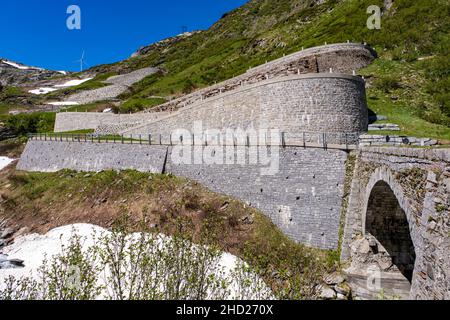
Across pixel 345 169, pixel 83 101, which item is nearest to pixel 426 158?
pixel 345 169

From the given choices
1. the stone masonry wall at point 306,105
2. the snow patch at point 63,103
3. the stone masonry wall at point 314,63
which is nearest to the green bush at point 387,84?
the stone masonry wall at point 314,63

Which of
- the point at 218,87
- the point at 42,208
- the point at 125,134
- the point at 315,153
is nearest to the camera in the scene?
the point at 315,153

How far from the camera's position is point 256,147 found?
21.4 m

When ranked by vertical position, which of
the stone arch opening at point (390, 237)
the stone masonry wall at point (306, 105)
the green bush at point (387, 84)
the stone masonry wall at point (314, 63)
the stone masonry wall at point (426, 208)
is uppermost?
the stone masonry wall at point (314, 63)

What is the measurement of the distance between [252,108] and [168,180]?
9716mm

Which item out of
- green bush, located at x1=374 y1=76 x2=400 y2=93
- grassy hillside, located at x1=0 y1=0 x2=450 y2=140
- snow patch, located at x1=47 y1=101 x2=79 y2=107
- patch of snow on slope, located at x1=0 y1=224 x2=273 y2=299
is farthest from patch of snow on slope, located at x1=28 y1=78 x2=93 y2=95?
green bush, located at x1=374 y1=76 x2=400 y2=93

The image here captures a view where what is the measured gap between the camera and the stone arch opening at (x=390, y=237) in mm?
14898

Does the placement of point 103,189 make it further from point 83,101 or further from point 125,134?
point 83,101

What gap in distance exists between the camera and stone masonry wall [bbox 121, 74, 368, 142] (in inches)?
885

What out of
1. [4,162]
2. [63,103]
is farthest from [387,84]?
[63,103]

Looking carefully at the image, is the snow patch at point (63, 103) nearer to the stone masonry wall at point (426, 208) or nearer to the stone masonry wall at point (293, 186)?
the stone masonry wall at point (293, 186)

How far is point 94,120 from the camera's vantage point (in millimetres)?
47219

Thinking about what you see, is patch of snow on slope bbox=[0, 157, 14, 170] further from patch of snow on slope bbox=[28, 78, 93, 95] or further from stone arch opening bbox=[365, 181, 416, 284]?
patch of snow on slope bbox=[28, 78, 93, 95]

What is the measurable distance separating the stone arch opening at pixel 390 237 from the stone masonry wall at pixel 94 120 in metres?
32.4
